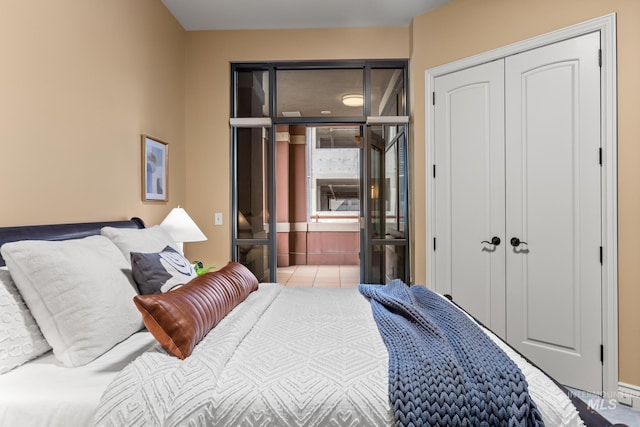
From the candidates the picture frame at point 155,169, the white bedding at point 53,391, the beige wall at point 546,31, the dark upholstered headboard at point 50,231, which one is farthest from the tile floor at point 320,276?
the white bedding at point 53,391

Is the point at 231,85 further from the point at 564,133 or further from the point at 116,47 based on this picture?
the point at 564,133

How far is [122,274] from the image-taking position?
155 centimetres

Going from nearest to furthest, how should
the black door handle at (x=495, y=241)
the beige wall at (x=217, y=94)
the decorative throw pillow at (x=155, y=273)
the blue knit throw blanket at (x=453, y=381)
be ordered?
the blue knit throw blanket at (x=453, y=381), the decorative throw pillow at (x=155, y=273), the black door handle at (x=495, y=241), the beige wall at (x=217, y=94)

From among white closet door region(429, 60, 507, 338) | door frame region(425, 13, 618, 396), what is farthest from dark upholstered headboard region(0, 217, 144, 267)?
door frame region(425, 13, 618, 396)

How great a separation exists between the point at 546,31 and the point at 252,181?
2699 millimetres

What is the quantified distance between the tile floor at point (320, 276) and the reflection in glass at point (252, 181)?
69.0 inches

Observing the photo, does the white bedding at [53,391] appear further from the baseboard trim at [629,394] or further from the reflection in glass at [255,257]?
the baseboard trim at [629,394]

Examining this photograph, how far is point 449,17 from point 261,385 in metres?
3.18

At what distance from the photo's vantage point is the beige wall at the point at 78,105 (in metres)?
1.66

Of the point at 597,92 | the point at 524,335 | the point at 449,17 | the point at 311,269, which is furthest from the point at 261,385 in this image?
the point at 311,269

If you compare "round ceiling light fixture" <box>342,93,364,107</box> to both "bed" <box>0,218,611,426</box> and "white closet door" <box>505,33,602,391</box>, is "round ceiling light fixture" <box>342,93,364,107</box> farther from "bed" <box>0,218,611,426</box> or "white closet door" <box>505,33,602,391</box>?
"bed" <box>0,218,611,426</box>

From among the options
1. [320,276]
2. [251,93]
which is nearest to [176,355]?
[251,93]

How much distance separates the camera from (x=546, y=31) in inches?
102

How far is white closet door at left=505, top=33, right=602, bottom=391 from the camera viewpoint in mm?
2418
